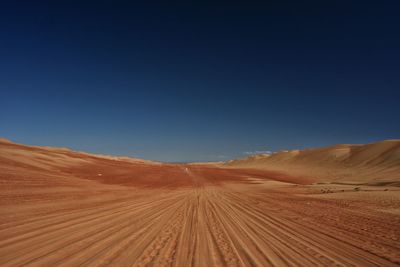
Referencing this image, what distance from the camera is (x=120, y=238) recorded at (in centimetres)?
749

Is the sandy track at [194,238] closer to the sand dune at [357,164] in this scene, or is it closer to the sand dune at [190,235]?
the sand dune at [190,235]

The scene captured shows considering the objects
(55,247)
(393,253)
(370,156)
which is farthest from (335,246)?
(370,156)

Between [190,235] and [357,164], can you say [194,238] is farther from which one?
[357,164]

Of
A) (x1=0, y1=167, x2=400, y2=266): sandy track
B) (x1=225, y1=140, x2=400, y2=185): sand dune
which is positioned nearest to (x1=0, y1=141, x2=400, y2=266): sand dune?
(x1=0, y1=167, x2=400, y2=266): sandy track

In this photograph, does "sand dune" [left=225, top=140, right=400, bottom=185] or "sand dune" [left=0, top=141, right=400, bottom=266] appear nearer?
"sand dune" [left=0, top=141, right=400, bottom=266]

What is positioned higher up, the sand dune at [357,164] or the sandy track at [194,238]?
the sand dune at [357,164]

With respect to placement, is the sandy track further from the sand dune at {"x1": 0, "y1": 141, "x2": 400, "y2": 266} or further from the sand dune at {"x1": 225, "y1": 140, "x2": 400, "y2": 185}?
the sand dune at {"x1": 225, "y1": 140, "x2": 400, "y2": 185}

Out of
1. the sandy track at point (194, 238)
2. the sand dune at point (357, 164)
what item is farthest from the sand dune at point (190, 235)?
the sand dune at point (357, 164)

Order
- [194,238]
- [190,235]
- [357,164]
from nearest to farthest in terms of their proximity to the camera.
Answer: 1. [194,238]
2. [190,235]
3. [357,164]

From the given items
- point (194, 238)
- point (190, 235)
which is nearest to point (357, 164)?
point (190, 235)

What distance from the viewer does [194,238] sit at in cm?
775

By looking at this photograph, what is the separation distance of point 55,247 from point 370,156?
197 ft

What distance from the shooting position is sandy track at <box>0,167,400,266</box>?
233 inches

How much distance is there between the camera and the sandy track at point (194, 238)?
593 cm
